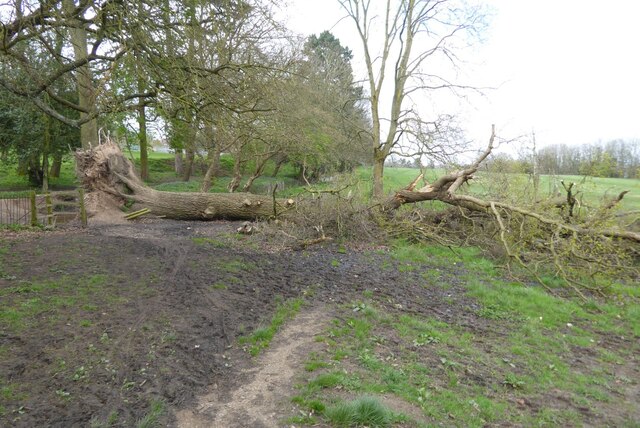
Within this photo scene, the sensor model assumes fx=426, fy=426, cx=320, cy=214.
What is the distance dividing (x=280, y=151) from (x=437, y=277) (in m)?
12.8

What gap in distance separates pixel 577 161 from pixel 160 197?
1693 centimetres

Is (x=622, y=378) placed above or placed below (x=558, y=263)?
below

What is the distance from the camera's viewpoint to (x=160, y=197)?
555 inches

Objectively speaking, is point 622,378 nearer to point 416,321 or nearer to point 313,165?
point 416,321

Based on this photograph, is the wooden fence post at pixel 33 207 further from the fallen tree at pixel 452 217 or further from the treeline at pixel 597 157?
the treeline at pixel 597 157

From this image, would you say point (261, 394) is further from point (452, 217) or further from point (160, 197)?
point (160, 197)

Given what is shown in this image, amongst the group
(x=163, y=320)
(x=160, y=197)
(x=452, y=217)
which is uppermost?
(x=160, y=197)

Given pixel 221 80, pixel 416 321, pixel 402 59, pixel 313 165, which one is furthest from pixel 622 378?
pixel 313 165

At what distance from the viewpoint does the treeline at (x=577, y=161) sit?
1266 centimetres

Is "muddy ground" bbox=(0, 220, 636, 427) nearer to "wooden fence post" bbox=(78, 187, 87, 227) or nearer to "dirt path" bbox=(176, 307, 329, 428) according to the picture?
"dirt path" bbox=(176, 307, 329, 428)

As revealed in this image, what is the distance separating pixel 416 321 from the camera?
19.5 feet

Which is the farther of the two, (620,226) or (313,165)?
(313,165)

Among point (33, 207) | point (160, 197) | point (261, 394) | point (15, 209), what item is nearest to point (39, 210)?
point (15, 209)

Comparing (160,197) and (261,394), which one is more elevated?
(160,197)
